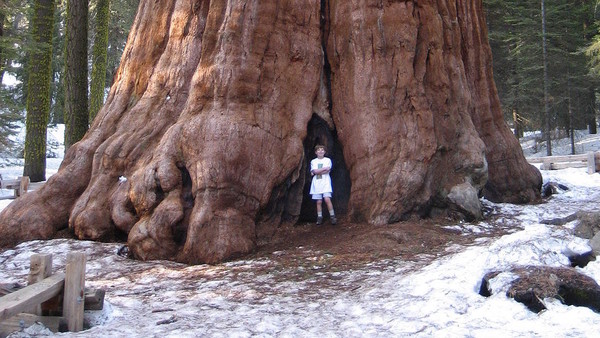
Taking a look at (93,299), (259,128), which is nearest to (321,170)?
(259,128)

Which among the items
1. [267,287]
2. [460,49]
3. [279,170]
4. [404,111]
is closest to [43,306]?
[267,287]

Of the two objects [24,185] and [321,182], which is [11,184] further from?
[321,182]

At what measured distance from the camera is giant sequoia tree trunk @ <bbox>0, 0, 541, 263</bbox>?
27.2 ft

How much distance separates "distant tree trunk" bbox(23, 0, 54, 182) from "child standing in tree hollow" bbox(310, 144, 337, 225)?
1105cm

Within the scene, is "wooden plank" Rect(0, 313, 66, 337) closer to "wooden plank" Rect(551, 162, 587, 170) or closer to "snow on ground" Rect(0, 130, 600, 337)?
"snow on ground" Rect(0, 130, 600, 337)

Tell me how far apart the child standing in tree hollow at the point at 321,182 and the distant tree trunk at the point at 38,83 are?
11048mm

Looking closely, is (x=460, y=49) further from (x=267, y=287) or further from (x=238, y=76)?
(x=267, y=287)

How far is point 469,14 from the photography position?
1235 cm

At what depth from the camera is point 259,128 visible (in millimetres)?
8789

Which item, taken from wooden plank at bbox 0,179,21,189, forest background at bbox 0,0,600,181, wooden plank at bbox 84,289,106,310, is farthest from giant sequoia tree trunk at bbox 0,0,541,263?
forest background at bbox 0,0,600,181

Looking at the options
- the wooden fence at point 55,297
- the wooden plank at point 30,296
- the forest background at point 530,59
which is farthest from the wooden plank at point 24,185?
the wooden plank at point 30,296

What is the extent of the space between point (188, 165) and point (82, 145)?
272cm

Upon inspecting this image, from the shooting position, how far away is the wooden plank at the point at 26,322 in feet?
14.3

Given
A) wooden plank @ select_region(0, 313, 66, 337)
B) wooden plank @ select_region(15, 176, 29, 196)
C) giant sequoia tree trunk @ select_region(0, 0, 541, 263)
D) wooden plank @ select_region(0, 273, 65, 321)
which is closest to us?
wooden plank @ select_region(0, 273, 65, 321)
